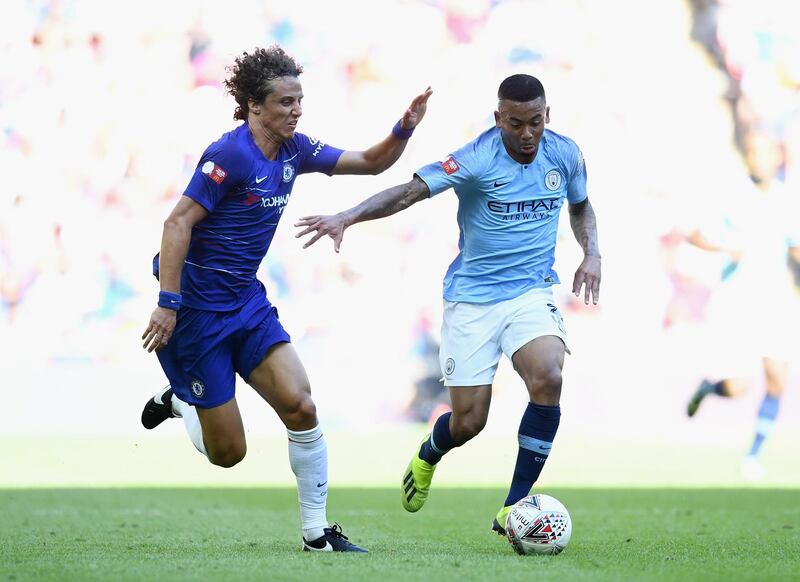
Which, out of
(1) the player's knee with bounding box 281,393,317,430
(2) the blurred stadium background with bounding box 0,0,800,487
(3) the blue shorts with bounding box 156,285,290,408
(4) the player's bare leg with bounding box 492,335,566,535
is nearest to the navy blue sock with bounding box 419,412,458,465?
(4) the player's bare leg with bounding box 492,335,566,535

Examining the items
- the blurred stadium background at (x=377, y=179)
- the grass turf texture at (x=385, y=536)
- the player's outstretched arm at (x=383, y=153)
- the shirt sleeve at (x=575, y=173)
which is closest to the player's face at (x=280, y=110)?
the player's outstretched arm at (x=383, y=153)

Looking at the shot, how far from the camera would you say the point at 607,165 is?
17.8 m

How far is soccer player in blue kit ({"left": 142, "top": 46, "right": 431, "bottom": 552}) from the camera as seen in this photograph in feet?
19.9

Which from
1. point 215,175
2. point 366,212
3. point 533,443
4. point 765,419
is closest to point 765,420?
point 765,419

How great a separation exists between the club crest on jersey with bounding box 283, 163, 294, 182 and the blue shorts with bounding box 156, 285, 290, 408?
60 cm

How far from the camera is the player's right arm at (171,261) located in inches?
236

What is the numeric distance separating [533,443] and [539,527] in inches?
25.4

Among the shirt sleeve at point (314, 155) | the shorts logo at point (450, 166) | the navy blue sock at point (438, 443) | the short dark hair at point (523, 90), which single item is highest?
the short dark hair at point (523, 90)

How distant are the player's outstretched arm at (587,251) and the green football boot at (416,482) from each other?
129 cm

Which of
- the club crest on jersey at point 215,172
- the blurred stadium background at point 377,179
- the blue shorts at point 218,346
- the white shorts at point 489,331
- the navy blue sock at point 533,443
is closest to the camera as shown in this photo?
the club crest on jersey at point 215,172

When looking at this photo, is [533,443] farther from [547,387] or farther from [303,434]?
[303,434]

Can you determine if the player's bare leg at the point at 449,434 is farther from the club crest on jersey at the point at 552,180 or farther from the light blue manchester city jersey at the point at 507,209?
the club crest on jersey at the point at 552,180

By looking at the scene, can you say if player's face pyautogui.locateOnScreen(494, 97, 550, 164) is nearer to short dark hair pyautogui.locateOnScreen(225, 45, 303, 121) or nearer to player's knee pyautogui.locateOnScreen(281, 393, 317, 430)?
short dark hair pyautogui.locateOnScreen(225, 45, 303, 121)

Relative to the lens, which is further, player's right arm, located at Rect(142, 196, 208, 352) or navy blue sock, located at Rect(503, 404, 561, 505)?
navy blue sock, located at Rect(503, 404, 561, 505)
